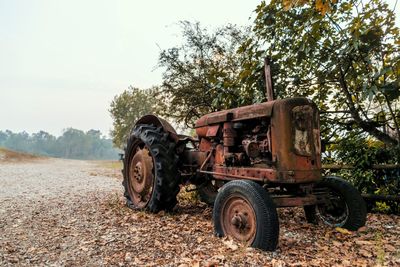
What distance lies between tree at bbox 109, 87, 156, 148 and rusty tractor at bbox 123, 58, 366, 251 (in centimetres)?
3218

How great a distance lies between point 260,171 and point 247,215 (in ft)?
1.95

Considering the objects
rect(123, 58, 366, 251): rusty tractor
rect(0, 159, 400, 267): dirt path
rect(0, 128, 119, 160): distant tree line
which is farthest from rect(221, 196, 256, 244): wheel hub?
rect(0, 128, 119, 160): distant tree line

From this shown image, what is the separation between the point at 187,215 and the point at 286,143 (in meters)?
2.20

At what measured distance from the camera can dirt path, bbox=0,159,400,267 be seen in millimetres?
3023

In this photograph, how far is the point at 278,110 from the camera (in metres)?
3.66

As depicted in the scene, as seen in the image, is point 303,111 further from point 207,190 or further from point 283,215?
point 207,190

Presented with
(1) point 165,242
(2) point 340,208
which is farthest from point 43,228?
(2) point 340,208

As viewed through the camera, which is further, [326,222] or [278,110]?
[326,222]

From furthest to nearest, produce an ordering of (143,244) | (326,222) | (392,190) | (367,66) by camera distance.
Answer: (392,190), (367,66), (326,222), (143,244)

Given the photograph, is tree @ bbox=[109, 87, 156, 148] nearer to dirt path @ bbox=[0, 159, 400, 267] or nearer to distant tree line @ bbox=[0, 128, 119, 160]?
dirt path @ bbox=[0, 159, 400, 267]

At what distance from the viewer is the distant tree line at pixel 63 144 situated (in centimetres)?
10212

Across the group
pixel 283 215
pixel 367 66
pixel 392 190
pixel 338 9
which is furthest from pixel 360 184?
pixel 338 9

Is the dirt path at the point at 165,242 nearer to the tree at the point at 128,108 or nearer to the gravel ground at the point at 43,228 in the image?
the gravel ground at the point at 43,228

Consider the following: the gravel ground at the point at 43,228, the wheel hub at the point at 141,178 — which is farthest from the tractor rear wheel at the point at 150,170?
the gravel ground at the point at 43,228
